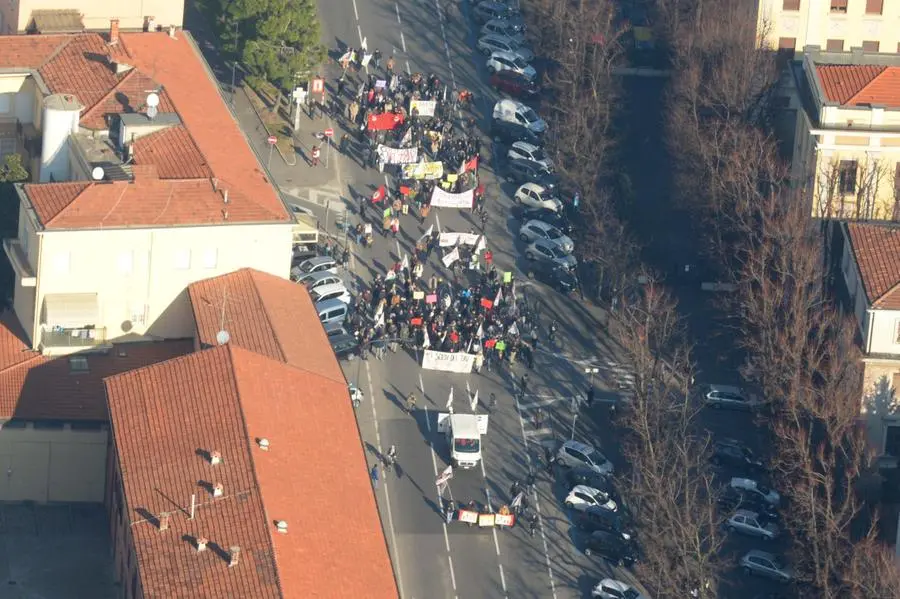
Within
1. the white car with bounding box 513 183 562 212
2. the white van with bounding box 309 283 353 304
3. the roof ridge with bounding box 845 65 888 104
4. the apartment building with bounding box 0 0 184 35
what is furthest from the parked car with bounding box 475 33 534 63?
the white van with bounding box 309 283 353 304

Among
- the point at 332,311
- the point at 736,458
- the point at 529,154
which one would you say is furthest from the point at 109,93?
the point at 736,458

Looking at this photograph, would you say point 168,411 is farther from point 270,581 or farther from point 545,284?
point 545,284

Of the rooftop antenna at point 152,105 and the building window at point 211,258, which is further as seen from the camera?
the rooftop antenna at point 152,105

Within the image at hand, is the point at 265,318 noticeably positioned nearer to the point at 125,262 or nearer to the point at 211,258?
the point at 211,258

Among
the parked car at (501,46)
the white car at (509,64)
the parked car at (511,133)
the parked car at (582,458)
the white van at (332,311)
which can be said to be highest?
the parked car at (501,46)

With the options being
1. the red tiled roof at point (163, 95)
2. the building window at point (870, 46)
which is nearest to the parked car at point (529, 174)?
the red tiled roof at point (163, 95)

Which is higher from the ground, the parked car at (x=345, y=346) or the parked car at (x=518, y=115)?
the parked car at (x=518, y=115)

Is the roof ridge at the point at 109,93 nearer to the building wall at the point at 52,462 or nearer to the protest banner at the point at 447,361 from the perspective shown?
the building wall at the point at 52,462

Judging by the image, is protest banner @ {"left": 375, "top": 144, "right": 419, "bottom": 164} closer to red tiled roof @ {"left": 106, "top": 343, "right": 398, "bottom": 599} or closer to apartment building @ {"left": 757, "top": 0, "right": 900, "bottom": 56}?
apartment building @ {"left": 757, "top": 0, "right": 900, "bottom": 56}
